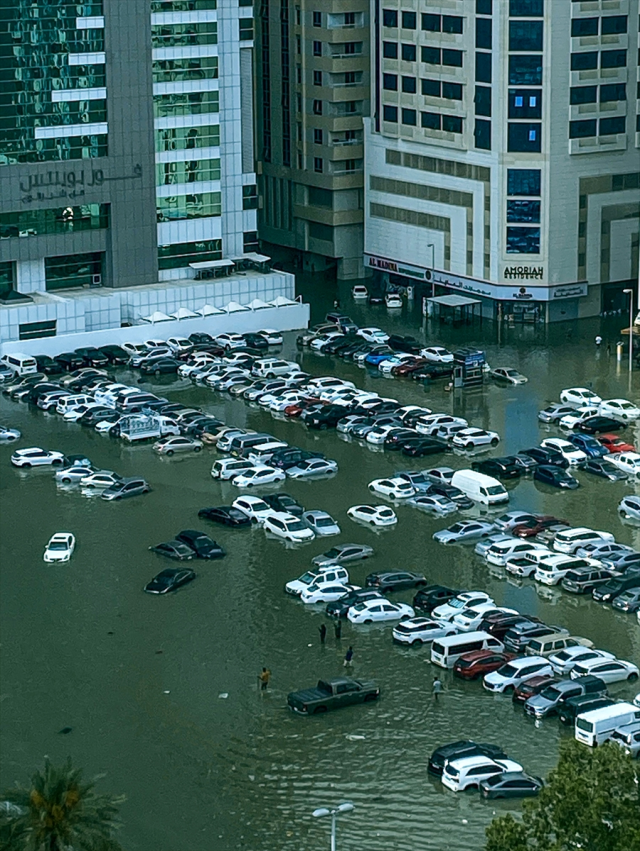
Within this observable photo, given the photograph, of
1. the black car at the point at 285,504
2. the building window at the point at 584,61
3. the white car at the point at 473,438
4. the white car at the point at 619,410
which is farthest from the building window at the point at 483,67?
the black car at the point at 285,504

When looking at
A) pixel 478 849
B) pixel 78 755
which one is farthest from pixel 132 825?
pixel 478 849

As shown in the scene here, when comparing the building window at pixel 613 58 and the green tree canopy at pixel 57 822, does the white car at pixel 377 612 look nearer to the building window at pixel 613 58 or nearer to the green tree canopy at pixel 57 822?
the green tree canopy at pixel 57 822

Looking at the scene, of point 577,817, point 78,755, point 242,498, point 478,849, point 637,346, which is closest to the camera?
point 577,817

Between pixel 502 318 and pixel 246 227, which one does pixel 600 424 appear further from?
pixel 246 227

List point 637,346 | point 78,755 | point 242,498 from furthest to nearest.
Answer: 1. point 637,346
2. point 242,498
3. point 78,755

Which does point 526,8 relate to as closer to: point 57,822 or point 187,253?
point 187,253

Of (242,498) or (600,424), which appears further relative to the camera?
(600,424)
